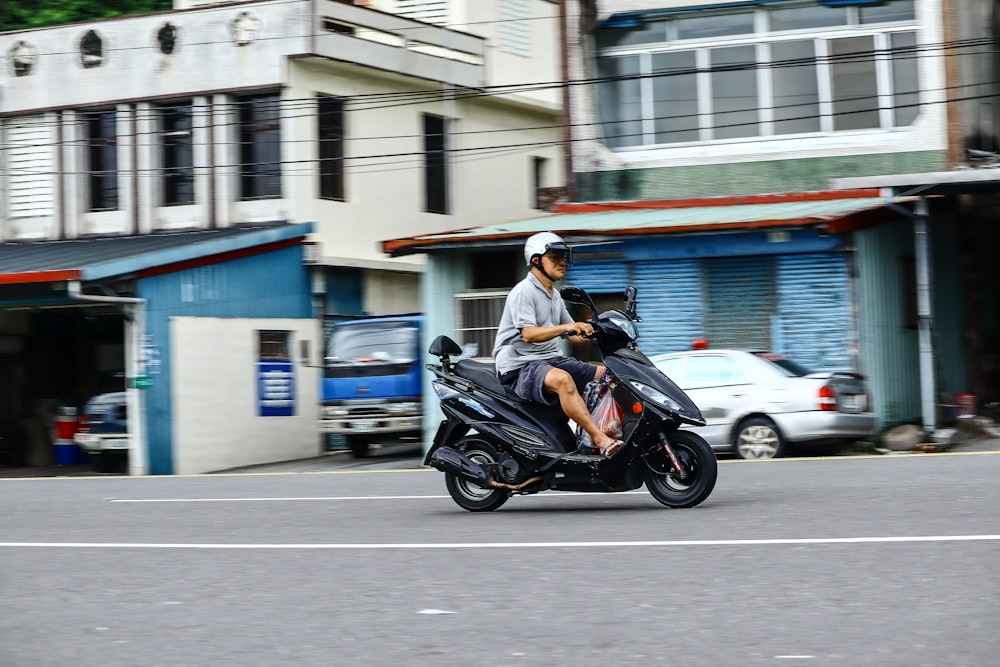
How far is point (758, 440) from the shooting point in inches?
709

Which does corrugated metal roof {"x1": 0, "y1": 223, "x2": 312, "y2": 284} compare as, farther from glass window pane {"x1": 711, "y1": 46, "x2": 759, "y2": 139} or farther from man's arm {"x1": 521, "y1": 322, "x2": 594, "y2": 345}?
man's arm {"x1": 521, "y1": 322, "x2": 594, "y2": 345}

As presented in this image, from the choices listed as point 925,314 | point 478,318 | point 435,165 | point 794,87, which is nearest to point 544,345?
point 925,314

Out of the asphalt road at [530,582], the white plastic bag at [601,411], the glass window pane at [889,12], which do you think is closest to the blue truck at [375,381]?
the glass window pane at [889,12]

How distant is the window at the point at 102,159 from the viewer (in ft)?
90.0

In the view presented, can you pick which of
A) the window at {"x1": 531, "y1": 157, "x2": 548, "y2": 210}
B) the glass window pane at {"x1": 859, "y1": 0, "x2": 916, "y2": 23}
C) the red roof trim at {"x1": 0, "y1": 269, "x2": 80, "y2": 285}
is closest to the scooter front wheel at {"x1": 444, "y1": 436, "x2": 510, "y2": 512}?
the red roof trim at {"x1": 0, "y1": 269, "x2": 80, "y2": 285}

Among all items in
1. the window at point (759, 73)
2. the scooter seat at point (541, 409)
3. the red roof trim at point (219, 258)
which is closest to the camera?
the scooter seat at point (541, 409)

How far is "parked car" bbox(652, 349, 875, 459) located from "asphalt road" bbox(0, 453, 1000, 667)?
6.09m

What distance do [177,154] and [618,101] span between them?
27.2 ft

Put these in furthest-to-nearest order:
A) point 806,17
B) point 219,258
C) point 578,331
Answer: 1. point 219,258
2. point 806,17
3. point 578,331

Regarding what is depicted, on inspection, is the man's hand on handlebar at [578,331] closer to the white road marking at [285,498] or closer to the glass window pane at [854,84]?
the white road marking at [285,498]

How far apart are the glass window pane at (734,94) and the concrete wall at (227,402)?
26.1ft

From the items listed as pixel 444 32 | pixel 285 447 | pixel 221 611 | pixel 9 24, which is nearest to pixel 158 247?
pixel 285 447

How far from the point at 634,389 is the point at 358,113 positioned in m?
18.1

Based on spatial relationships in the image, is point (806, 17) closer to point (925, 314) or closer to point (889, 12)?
point (889, 12)
